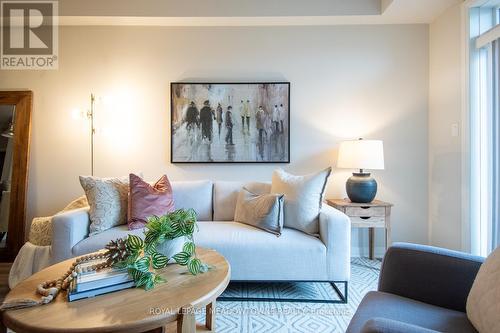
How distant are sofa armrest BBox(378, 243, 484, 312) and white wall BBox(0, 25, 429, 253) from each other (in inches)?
68.7

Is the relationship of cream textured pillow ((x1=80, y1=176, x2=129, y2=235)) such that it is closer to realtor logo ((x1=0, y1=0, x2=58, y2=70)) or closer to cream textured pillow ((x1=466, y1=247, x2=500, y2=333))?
realtor logo ((x1=0, y1=0, x2=58, y2=70))

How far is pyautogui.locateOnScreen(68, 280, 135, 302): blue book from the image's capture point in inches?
43.2

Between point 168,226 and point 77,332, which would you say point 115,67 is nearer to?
point 168,226

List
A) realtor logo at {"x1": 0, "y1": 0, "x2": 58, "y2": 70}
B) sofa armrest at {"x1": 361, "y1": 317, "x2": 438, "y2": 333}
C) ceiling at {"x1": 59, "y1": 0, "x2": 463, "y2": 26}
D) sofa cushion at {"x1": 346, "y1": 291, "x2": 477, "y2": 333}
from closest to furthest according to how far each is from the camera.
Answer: sofa armrest at {"x1": 361, "y1": 317, "x2": 438, "y2": 333}
sofa cushion at {"x1": 346, "y1": 291, "x2": 477, "y2": 333}
ceiling at {"x1": 59, "y1": 0, "x2": 463, "y2": 26}
realtor logo at {"x1": 0, "y1": 0, "x2": 58, "y2": 70}

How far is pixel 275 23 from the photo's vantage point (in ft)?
9.72

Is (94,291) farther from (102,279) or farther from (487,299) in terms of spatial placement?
(487,299)

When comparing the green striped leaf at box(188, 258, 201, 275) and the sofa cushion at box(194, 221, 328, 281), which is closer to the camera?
the green striped leaf at box(188, 258, 201, 275)

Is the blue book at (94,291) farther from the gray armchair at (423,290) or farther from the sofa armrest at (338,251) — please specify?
the sofa armrest at (338,251)

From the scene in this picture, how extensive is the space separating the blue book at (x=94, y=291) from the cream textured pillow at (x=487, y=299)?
1.31m

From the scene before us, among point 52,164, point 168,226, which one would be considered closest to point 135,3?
point 52,164

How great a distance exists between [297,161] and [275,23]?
1487 millimetres

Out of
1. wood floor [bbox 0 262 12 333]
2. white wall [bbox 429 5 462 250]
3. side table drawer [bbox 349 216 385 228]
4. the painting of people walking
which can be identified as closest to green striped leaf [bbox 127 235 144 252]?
wood floor [bbox 0 262 12 333]

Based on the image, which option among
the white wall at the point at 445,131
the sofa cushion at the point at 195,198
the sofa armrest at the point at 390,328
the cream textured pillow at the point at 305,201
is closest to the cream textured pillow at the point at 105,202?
the sofa cushion at the point at 195,198

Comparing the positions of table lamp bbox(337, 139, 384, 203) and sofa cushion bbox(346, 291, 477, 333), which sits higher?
table lamp bbox(337, 139, 384, 203)
